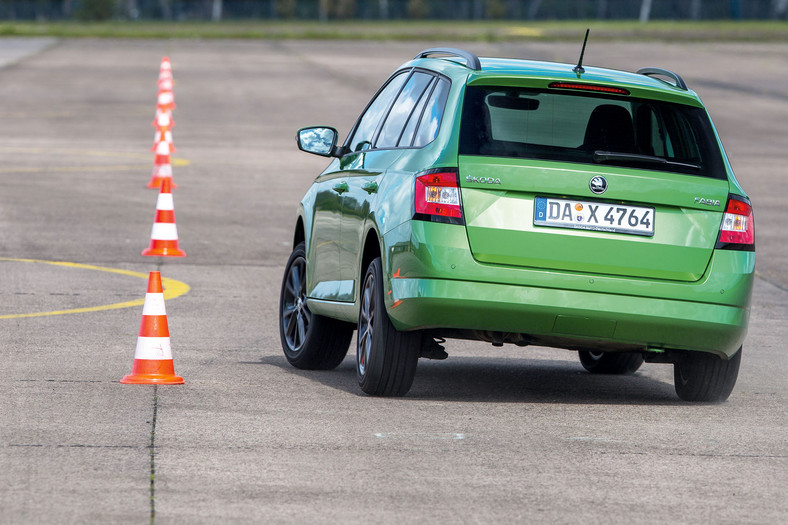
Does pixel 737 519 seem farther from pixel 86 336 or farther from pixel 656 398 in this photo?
pixel 86 336

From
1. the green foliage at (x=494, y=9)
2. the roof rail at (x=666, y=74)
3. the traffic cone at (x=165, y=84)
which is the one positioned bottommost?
the green foliage at (x=494, y=9)

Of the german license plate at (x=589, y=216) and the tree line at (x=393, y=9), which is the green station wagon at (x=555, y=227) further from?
the tree line at (x=393, y=9)

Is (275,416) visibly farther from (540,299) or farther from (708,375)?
(708,375)

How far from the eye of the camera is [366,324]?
8078mm

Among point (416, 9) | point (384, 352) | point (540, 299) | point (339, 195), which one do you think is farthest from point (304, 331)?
point (416, 9)

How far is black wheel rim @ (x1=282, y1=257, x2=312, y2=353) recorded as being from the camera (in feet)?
30.4

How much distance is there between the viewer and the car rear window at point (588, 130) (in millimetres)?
7586

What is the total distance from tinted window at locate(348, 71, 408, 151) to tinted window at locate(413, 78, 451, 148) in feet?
2.62

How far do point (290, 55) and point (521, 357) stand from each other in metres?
48.8

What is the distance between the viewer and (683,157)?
7.85 m

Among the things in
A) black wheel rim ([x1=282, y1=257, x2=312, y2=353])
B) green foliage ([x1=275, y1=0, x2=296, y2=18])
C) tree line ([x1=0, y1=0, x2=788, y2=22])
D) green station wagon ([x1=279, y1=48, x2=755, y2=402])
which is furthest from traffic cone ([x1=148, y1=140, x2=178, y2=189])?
green foliage ([x1=275, y1=0, x2=296, y2=18])

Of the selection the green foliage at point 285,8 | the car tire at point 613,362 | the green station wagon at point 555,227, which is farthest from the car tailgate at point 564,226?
the green foliage at point 285,8

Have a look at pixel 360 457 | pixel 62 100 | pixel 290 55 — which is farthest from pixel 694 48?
pixel 360 457

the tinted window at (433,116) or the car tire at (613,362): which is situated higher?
the tinted window at (433,116)
